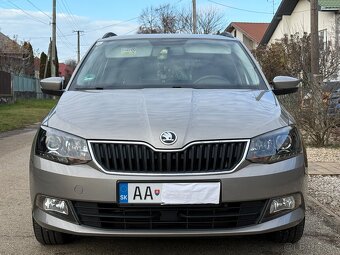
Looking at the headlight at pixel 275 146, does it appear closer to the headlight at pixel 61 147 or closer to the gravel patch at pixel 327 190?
the headlight at pixel 61 147

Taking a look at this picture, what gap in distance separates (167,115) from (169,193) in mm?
592

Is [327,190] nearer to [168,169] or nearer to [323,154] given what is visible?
[323,154]

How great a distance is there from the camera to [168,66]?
185 inches

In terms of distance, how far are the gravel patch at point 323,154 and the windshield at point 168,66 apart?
4036 millimetres

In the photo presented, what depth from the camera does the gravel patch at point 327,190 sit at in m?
5.54

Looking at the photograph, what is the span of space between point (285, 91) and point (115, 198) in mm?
2199

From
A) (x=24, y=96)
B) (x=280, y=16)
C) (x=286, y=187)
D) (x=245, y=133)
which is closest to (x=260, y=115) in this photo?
(x=245, y=133)

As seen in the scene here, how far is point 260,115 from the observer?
3.64 m

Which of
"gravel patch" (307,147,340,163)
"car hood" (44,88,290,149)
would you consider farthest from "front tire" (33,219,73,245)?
"gravel patch" (307,147,340,163)

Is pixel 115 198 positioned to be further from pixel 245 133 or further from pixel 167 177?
pixel 245 133

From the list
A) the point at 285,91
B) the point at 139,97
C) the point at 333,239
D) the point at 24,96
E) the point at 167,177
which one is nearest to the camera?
the point at 167,177

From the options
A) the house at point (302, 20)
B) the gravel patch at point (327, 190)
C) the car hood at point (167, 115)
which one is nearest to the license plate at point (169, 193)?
the car hood at point (167, 115)

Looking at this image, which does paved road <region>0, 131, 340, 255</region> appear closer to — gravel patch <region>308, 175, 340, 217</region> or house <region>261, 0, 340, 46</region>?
gravel patch <region>308, 175, 340, 217</region>

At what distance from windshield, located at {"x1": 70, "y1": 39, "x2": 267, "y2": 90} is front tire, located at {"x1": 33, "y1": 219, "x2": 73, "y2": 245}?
4.17ft
